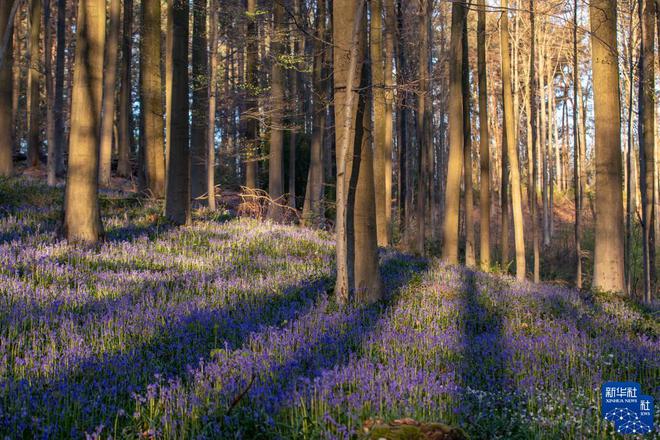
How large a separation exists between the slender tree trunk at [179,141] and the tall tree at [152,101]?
3539 millimetres

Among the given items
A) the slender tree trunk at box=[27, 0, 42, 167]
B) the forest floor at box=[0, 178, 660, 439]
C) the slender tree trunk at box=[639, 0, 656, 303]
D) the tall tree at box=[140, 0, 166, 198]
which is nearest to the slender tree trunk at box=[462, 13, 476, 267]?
the slender tree trunk at box=[639, 0, 656, 303]

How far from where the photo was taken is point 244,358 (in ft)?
15.5

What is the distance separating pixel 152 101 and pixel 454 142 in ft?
29.8

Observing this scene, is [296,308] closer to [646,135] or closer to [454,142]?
[454,142]

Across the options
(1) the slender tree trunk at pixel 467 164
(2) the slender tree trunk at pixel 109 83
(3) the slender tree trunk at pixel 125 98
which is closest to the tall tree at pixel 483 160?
(1) the slender tree trunk at pixel 467 164

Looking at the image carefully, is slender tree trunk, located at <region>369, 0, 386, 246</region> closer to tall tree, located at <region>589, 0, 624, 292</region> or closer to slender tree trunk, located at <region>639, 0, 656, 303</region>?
tall tree, located at <region>589, 0, 624, 292</region>

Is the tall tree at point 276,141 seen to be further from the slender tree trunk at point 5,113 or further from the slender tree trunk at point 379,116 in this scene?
the slender tree trunk at point 5,113

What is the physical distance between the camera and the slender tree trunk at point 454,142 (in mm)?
15867

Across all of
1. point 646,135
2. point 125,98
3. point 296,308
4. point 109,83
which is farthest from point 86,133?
point 125,98

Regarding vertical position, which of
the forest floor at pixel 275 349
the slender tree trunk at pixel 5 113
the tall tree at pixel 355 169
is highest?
the slender tree trunk at pixel 5 113

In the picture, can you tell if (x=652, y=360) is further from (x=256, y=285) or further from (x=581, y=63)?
(x=581, y=63)

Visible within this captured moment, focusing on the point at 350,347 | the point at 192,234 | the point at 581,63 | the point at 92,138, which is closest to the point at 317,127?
the point at 192,234

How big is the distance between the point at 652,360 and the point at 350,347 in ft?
10.4

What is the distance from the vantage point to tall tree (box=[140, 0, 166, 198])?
53.9ft
